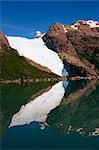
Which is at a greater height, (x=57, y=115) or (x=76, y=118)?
(x=57, y=115)

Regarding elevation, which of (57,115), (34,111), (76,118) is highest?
(34,111)

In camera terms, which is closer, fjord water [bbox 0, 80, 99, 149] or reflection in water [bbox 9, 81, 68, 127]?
fjord water [bbox 0, 80, 99, 149]

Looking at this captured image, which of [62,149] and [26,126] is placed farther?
[26,126]

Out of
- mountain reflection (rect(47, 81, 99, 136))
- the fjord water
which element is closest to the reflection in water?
the fjord water

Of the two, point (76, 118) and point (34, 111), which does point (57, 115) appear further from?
point (34, 111)

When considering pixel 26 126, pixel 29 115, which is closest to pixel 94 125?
pixel 26 126

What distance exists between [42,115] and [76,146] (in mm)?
28247

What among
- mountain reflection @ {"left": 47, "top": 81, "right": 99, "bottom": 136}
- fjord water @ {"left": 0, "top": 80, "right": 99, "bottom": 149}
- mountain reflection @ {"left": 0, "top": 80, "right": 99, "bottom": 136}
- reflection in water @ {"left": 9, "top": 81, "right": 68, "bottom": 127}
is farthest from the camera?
reflection in water @ {"left": 9, "top": 81, "right": 68, "bottom": 127}

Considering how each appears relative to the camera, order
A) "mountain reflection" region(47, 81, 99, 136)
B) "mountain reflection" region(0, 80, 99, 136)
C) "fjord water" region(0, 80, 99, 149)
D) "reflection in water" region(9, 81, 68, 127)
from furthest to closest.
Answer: "reflection in water" region(9, 81, 68, 127) → "mountain reflection" region(0, 80, 99, 136) → "mountain reflection" region(47, 81, 99, 136) → "fjord water" region(0, 80, 99, 149)

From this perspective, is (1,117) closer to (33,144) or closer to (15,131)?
(15,131)

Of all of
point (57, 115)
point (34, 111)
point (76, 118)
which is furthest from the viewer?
point (34, 111)

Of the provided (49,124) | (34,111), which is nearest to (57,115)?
(34,111)

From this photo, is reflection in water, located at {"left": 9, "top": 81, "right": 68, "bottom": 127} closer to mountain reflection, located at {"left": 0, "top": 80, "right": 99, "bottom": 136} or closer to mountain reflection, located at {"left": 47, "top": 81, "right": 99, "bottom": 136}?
mountain reflection, located at {"left": 0, "top": 80, "right": 99, "bottom": 136}

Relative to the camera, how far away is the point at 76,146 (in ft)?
146
